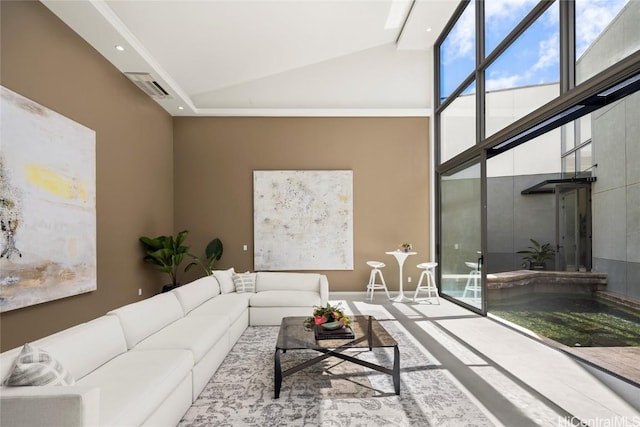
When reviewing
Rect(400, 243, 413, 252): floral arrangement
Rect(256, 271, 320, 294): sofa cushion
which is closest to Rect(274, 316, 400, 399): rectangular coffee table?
Rect(256, 271, 320, 294): sofa cushion

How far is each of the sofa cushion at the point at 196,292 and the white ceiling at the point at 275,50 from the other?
319 centimetres

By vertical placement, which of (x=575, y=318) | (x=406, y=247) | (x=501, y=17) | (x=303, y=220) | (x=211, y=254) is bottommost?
(x=575, y=318)

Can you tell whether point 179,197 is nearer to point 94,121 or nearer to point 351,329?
point 94,121

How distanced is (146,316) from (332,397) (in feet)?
5.76

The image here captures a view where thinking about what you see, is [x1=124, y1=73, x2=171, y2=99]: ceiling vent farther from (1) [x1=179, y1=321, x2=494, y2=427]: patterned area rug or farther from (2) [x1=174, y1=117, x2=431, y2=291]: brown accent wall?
(1) [x1=179, y1=321, x2=494, y2=427]: patterned area rug

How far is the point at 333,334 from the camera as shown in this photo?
119 inches

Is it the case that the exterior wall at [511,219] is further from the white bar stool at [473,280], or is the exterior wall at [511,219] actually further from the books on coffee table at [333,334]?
the books on coffee table at [333,334]

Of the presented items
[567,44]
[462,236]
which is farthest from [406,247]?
[567,44]

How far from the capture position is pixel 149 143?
592 centimetres

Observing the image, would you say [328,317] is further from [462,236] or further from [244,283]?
[462,236]

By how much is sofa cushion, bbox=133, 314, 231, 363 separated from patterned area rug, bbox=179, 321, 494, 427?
340 millimetres

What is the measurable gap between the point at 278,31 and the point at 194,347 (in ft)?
15.6

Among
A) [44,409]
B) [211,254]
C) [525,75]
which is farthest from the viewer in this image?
[211,254]

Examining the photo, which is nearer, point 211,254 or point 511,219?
point 511,219
